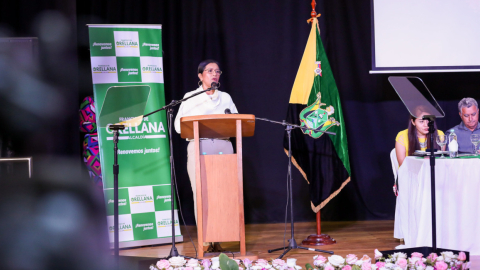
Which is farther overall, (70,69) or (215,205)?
(70,69)

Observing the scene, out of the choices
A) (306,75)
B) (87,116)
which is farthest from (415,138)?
(87,116)

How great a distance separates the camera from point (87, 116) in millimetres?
4203

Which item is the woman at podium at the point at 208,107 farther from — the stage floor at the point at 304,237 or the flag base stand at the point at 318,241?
the flag base stand at the point at 318,241

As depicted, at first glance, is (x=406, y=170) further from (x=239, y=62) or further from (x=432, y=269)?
(x=239, y=62)

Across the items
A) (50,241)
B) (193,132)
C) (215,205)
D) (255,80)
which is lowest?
(50,241)

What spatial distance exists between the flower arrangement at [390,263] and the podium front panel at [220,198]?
3.91 feet

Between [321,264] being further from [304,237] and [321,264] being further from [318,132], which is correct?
[304,237]

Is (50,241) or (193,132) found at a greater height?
(193,132)

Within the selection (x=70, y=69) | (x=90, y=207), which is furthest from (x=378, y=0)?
(x=90, y=207)

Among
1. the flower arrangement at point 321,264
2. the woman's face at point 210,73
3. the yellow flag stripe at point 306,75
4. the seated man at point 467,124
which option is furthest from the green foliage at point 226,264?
the seated man at point 467,124

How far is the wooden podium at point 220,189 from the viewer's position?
2.92 m

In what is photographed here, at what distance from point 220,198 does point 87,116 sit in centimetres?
192

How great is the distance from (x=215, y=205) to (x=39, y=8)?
8.38ft

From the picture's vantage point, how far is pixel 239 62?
4.85 meters
